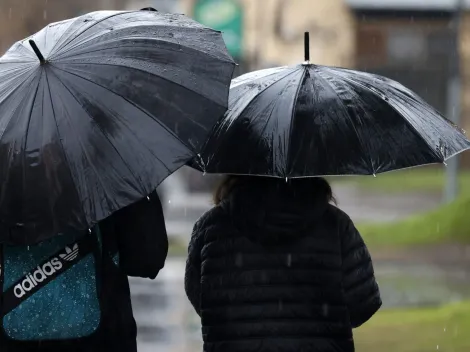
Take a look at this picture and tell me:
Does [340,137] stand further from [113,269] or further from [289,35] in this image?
[289,35]

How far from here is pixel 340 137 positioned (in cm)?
357

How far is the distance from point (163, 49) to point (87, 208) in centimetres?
66

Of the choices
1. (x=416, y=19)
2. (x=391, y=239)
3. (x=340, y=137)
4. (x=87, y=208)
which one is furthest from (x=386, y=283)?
(x=416, y=19)

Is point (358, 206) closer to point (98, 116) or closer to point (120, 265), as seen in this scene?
point (120, 265)

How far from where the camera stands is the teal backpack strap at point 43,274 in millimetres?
3186

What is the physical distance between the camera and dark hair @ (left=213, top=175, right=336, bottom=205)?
355 cm

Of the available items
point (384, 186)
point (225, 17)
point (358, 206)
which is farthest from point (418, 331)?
point (384, 186)

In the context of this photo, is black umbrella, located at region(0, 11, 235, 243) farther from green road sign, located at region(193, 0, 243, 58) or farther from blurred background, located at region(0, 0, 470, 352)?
green road sign, located at region(193, 0, 243, 58)

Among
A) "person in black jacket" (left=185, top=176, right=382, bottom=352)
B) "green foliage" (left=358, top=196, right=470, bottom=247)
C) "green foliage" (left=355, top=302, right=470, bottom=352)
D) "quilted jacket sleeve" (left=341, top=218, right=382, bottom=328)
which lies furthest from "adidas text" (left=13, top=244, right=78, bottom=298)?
"green foliage" (left=358, top=196, right=470, bottom=247)

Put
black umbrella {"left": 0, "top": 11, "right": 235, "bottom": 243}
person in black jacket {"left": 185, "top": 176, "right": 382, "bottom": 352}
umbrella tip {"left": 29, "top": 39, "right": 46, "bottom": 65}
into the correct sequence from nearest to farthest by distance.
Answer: black umbrella {"left": 0, "top": 11, "right": 235, "bottom": 243} → umbrella tip {"left": 29, "top": 39, "right": 46, "bottom": 65} → person in black jacket {"left": 185, "top": 176, "right": 382, "bottom": 352}

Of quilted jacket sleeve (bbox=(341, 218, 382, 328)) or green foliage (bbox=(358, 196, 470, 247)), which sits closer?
quilted jacket sleeve (bbox=(341, 218, 382, 328))

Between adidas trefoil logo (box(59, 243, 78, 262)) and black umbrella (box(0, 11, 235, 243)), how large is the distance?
21 centimetres

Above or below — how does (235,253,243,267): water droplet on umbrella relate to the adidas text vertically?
below

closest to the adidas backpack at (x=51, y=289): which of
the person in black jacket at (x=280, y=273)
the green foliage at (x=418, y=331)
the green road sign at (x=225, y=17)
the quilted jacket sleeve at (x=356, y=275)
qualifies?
the person in black jacket at (x=280, y=273)
